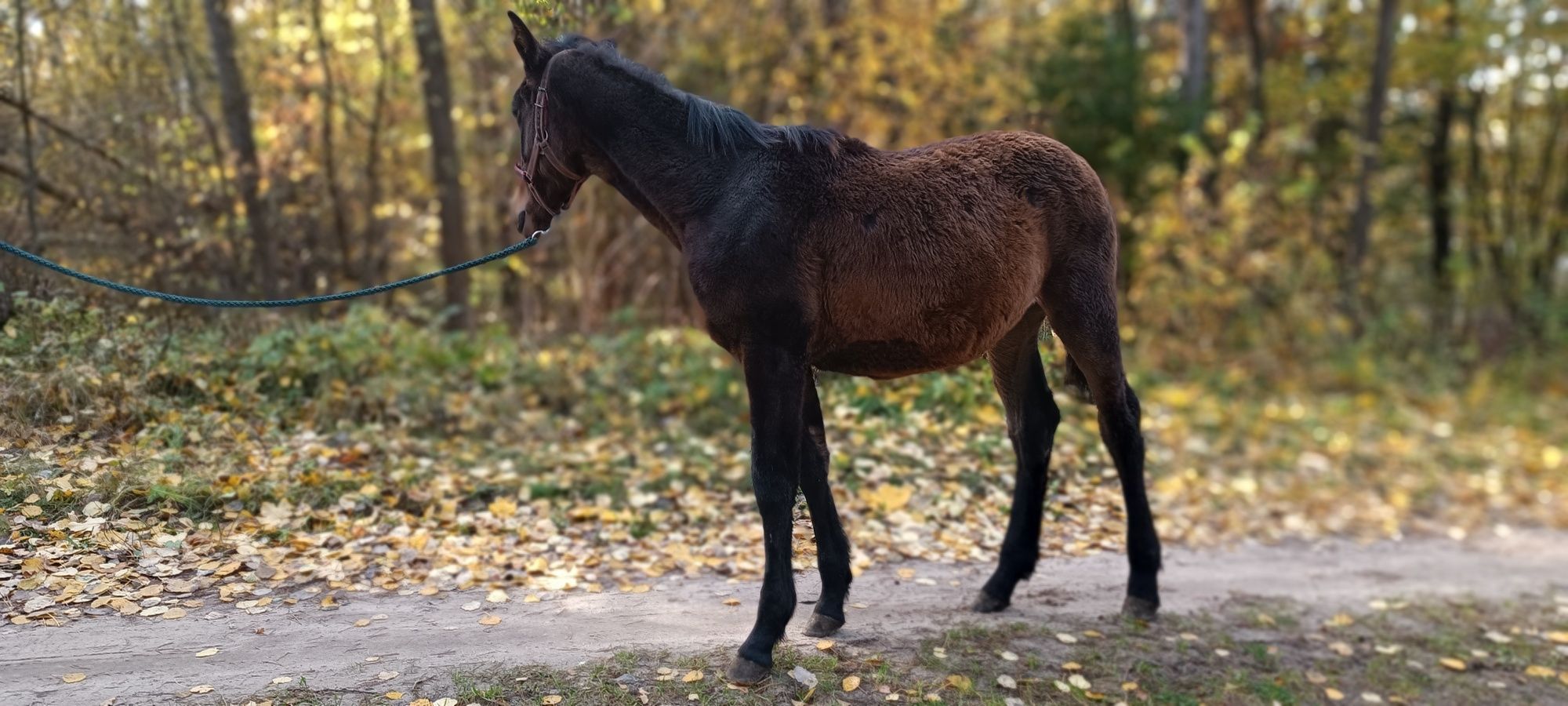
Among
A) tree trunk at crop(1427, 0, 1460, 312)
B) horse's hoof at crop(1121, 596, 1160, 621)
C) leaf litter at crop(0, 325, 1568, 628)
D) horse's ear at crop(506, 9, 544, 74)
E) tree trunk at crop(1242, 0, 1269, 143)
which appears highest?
tree trunk at crop(1242, 0, 1269, 143)

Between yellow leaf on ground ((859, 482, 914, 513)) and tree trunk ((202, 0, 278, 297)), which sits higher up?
tree trunk ((202, 0, 278, 297))

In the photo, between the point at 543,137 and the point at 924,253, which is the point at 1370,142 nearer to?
the point at 924,253

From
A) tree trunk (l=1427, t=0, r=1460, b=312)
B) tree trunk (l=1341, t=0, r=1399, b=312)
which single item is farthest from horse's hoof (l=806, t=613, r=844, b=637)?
tree trunk (l=1427, t=0, r=1460, b=312)

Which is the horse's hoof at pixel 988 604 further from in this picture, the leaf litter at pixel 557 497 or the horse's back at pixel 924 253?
the horse's back at pixel 924 253

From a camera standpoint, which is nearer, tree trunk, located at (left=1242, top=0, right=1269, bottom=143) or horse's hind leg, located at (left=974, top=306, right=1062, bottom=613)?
horse's hind leg, located at (left=974, top=306, right=1062, bottom=613)

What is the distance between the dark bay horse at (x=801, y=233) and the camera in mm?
4094

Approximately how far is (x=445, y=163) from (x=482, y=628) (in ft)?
20.4

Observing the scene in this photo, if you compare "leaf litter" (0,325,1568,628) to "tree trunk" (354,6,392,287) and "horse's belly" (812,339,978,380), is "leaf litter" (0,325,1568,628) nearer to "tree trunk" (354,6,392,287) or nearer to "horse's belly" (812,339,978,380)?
"horse's belly" (812,339,978,380)

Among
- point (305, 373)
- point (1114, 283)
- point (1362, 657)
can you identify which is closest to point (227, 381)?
point (305, 373)

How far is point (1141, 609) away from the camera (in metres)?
5.39

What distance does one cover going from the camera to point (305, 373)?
7.13m

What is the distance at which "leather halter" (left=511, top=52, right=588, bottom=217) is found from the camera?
4.15 m

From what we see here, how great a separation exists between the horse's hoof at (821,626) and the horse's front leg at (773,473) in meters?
0.43

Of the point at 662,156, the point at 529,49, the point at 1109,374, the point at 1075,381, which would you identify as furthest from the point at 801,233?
the point at 1075,381
